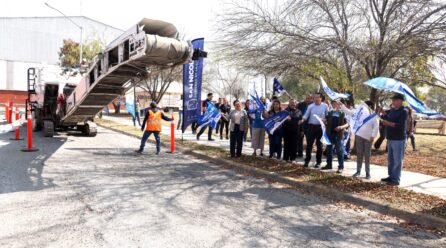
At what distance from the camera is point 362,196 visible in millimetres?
6488

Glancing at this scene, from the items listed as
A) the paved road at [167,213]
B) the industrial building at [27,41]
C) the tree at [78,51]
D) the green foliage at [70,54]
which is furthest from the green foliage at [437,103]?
the paved road at [167,213]

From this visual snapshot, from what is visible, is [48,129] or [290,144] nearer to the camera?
[290,144]

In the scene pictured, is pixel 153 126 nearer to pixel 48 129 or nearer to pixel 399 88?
pixel 48 129

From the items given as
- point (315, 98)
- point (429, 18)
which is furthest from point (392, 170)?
point (429, 18)

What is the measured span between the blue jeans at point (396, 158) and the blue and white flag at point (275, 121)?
9.85 feet

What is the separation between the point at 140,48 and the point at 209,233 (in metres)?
4.81

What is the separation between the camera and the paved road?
449cm

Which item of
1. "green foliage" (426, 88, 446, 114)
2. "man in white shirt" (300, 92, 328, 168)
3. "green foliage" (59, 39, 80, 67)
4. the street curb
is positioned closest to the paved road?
the street curb

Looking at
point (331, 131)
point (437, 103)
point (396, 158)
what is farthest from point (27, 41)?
point (437, 103)

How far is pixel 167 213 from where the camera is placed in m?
5.45

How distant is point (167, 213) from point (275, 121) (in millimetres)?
5265

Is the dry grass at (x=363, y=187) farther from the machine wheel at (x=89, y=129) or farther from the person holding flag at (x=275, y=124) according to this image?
the machine wheel at (x=89, y=129)

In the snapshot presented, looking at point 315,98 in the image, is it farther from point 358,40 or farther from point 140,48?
point 140,48

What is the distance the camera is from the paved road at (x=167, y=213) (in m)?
4.49
